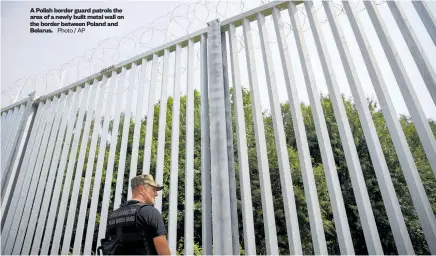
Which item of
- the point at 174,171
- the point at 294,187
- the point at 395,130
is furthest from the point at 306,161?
the point at 294,187

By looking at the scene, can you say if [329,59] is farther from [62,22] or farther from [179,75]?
[62,22]

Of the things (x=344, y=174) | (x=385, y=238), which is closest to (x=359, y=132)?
(x=344, y=174)

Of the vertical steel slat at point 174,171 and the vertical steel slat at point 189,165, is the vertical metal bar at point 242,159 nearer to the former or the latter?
the vertical steel slat at point 189,165

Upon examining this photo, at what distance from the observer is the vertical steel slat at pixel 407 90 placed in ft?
5.25

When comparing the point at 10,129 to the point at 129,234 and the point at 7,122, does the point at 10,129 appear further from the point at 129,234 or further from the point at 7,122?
the point at 129,234

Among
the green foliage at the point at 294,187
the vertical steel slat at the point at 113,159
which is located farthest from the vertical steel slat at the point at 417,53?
the green foliage at the point at 294,187

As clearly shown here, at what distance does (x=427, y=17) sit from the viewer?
69.5 inches

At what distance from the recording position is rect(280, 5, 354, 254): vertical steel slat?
68.0 inches

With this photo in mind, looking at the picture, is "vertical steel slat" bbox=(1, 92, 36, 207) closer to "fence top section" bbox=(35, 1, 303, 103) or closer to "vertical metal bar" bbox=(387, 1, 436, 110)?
"fence top section" bbox=(35, 1, 303, 103)

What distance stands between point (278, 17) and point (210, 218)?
72.0 inches

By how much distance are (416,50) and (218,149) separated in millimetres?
1538

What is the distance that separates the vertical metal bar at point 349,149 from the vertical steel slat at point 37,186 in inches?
138

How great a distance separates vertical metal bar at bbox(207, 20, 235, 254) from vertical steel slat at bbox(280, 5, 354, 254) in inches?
22.5

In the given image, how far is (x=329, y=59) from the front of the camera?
2057 millimetres
